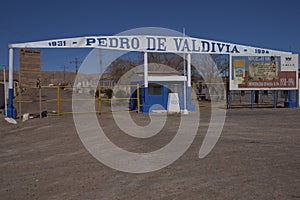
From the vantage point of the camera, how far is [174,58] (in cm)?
4272

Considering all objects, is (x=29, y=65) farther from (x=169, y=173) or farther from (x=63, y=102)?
(x=169, y=173)

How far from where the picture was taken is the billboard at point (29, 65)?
2782cm

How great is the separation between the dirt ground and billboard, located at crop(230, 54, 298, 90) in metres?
13.6

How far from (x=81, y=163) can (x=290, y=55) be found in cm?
2098

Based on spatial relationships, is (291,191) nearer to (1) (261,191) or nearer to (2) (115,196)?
(1) (261,191)

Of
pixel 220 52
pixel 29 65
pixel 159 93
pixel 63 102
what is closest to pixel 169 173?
pixel 159 93

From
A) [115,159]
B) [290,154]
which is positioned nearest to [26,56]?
[115,159]

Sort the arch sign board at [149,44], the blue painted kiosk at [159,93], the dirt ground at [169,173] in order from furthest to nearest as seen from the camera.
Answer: the blue painted kiosk at [159,93], the arch sign board at [149,44], the dirt ground at [169,173]

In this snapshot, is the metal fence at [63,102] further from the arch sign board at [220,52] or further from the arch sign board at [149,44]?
the arch sign board at [149,44]

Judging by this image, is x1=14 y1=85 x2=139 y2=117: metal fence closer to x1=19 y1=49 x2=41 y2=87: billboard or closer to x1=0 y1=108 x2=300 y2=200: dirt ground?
x1=19 y1=49 x2=41 y2=87: billboard

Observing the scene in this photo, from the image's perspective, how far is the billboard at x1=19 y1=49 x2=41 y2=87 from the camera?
91.3 ft

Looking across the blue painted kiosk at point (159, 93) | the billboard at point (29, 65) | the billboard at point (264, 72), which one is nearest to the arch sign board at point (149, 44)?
the billboard at point (264, 72)

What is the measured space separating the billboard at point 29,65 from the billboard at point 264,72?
1650 cm

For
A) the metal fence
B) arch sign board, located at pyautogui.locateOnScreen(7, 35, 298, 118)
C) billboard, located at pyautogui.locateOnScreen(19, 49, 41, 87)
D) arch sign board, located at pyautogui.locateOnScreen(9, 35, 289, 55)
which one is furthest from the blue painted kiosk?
billboard, located at pyautogui.locateOnScreen(19, 49, 41, 87)
